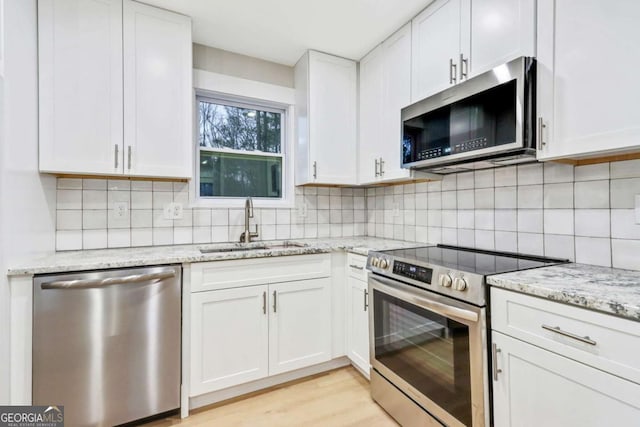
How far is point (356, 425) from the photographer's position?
1606 millimetres

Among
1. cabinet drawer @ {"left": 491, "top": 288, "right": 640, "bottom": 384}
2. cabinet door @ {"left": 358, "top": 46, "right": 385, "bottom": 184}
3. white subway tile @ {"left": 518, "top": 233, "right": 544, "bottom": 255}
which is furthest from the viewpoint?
cabinet door @ {"left": 358, "top": 46, "right": 385, "bottom": 184}

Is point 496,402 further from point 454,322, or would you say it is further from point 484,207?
point 484,207

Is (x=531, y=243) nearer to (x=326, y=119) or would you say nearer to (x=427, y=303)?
(x=427, y=303)

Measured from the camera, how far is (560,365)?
958mm

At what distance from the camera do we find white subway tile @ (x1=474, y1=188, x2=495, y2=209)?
1.79m

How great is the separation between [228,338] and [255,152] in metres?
1.52

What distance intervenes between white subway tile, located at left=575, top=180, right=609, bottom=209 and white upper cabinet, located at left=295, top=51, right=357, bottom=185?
147cm

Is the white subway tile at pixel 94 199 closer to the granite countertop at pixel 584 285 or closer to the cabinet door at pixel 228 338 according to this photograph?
the cabinet door at pixel 228 338

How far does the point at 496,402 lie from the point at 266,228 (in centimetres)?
186

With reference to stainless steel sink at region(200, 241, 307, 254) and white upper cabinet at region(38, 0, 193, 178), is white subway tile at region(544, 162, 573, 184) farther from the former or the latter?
white upper cabinet at region(38, 0, 193, 178)

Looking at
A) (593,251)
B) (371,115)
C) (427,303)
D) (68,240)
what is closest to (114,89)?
(68,240)

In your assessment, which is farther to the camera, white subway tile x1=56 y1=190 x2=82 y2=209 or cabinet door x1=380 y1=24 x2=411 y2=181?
cabinet door x1=380 y1=24 x2=411 y2=181

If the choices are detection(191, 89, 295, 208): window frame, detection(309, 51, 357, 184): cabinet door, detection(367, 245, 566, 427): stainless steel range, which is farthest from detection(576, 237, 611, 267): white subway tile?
detection(191, 89, 295, 208): window frame

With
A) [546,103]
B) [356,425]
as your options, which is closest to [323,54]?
[546,103]
